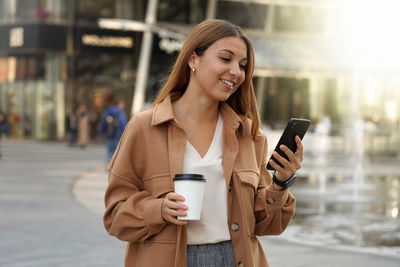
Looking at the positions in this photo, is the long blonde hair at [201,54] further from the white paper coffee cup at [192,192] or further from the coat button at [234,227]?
the white paper coffee cup at [192,192]

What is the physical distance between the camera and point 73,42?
37438mm

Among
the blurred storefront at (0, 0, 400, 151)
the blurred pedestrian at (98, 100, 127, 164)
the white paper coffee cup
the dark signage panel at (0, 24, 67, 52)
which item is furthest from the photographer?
the blurred storefront at (0, 0, 400, 151)

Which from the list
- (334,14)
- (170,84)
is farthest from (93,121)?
(170,84)

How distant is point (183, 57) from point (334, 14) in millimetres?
39397

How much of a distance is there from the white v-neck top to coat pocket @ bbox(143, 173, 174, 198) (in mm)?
77

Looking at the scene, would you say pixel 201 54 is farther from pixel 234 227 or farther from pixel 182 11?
pixel 182 11

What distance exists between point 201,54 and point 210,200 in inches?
22.9

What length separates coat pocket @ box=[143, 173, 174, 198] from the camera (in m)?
2.88

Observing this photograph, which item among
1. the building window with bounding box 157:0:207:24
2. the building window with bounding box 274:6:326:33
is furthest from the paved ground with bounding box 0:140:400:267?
the building window with bounding box 274:6:326:33

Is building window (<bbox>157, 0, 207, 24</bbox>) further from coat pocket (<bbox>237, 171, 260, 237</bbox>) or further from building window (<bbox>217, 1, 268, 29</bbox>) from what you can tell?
coat pocket (<bbox>237, 171, 260, 237</bbox>)

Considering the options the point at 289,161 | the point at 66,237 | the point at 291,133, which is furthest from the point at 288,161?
the point at 66,237

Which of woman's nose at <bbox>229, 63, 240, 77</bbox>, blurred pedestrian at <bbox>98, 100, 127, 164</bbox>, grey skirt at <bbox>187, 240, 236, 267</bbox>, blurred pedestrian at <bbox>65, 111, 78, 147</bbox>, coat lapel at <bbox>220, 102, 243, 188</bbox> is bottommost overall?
blurred pedestrian at <bbox>65, 111, 78, 147</bbox>

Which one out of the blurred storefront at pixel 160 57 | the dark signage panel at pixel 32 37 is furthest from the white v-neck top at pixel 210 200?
the dark signage panel at pixel 32 37

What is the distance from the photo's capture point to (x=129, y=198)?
290 centimetres
